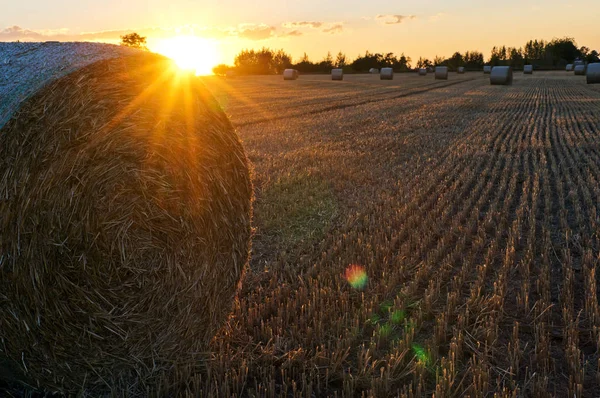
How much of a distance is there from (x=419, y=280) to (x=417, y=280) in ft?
0.27

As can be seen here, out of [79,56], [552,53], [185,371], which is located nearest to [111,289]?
[185,371]

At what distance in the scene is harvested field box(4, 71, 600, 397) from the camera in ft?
11.8

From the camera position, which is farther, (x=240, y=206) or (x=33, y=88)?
(x=240, y=206)

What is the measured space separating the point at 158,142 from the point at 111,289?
1.01 m

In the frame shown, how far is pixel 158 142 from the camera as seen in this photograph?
3633 mm

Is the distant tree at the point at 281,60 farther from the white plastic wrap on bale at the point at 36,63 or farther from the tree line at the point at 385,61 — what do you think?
the white plastic wrap on bale at the point at 36,63

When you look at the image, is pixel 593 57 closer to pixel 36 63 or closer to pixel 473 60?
pixel 473 60

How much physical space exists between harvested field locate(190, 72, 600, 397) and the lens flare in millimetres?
80

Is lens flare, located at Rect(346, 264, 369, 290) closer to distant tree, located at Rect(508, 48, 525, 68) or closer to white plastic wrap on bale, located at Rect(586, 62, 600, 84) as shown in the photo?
white plastic wrap on bale, located at Rect(586, 62, 600, 84)

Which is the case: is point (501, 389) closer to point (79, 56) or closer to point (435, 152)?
point (79, 56)

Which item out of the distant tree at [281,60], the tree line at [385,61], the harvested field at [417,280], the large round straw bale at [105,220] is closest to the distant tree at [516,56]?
the tree line at [385,61]

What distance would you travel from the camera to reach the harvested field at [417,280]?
11.8 feet

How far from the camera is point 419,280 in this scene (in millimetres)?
5090

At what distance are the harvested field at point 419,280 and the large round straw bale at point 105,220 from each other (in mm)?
532
